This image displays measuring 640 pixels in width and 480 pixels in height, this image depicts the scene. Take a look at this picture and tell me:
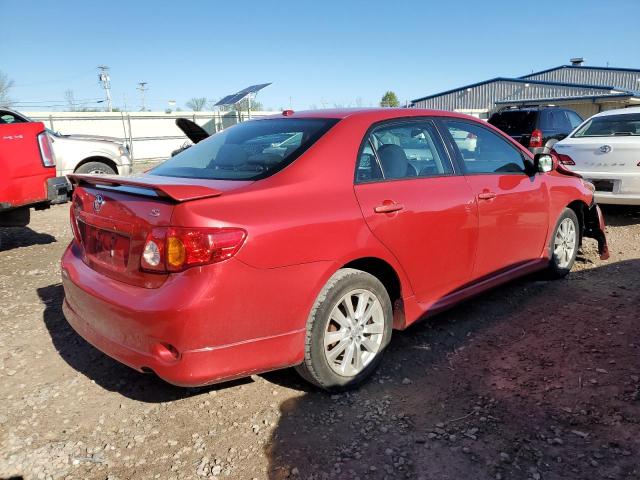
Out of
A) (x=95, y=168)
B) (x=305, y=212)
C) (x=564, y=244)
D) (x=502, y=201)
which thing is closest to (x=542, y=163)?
(x=502, y=201)

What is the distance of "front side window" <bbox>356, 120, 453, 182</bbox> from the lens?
319 centimetres

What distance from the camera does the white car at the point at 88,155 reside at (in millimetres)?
8656

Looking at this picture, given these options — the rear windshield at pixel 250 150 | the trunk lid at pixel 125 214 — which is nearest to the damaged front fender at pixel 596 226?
the rear windshield at pixel 250 150

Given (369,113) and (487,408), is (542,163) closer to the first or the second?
(369,113)

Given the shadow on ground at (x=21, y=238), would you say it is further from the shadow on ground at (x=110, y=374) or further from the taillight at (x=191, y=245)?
the taillight at (x=191, y=245)

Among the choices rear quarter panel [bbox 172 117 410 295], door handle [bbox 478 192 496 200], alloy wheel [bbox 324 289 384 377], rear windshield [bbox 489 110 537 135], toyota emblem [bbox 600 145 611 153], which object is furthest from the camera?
rear windshield [bbox 489 110 537 135]

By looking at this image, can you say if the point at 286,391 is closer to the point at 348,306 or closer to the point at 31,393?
the point at 348,306

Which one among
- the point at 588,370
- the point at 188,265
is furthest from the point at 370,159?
the point at 588,370

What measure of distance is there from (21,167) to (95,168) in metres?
3.01

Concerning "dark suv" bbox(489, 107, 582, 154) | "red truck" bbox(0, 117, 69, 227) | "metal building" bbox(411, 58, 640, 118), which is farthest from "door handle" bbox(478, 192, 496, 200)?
"metal building" bbox(411, 58, 640, 118)

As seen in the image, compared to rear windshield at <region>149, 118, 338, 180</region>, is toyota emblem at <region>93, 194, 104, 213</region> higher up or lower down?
lower down

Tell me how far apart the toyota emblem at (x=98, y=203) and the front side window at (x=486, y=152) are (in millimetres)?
2413

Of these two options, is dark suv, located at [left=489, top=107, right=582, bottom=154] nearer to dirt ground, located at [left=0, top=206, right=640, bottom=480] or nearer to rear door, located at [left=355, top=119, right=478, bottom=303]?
dirt ground, located at [left=0, top=206, right=640, bottom=480]

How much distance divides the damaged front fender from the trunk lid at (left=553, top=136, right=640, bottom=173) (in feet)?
Result: 6.18
